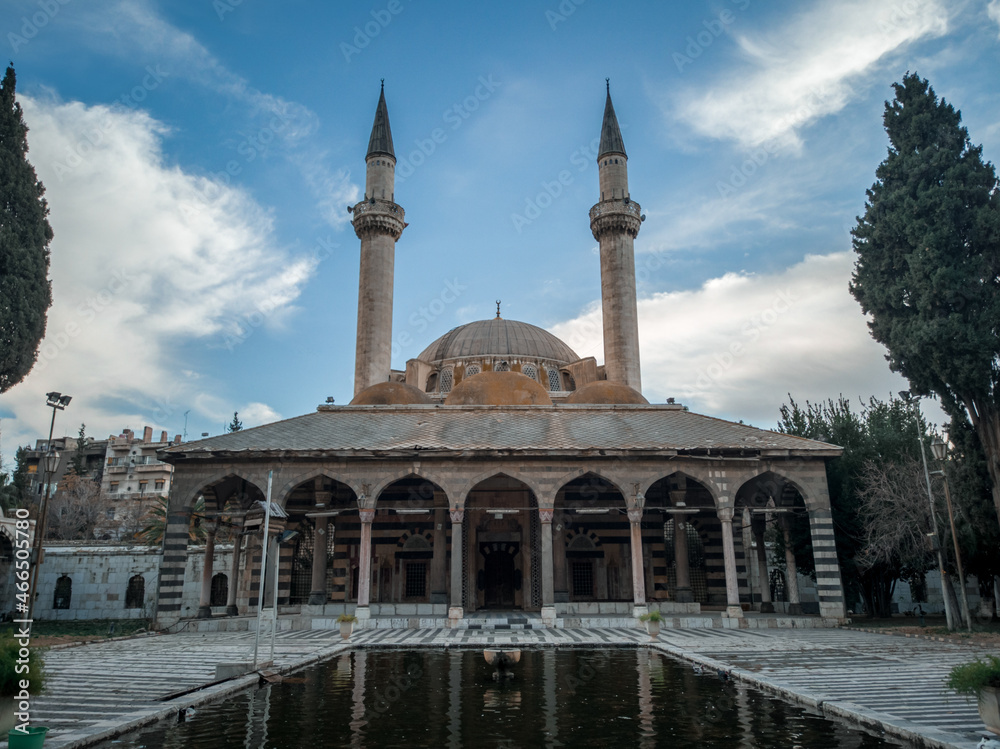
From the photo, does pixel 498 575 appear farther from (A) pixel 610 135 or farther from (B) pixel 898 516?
(A) pixel 610 135

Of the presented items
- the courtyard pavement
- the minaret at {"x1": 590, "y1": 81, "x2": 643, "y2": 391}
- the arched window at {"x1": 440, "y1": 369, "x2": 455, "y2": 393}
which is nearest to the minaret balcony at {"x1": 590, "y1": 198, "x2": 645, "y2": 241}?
the minaret at {"x1": 590, "y1": 81, "x2": 643, "y2": 391}

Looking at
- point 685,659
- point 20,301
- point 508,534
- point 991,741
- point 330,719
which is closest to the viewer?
point 991,741

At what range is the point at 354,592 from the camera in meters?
26.3

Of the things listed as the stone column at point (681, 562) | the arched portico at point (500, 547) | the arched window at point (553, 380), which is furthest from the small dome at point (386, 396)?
the stone column at point (681, 562)

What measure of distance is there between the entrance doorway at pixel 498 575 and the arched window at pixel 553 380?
51.3ft

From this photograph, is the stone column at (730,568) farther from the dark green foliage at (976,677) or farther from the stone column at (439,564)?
the dark green foliage at (976,677)

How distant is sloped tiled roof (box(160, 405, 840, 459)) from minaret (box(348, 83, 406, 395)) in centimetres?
803

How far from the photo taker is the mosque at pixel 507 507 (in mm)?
21609

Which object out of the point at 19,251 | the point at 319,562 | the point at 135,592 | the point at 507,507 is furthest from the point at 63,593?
the point at 507,507

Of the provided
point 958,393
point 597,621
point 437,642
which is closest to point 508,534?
point 597,621

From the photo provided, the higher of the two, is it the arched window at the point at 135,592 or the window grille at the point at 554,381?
the window grille at the point at 554,381

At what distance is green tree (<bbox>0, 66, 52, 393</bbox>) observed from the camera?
23125 mm

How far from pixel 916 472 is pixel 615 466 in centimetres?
913

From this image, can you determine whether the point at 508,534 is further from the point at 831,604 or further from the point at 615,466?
the point at 831,604
